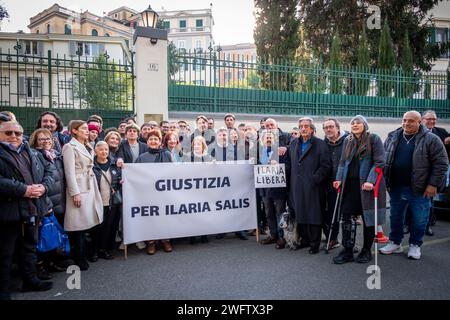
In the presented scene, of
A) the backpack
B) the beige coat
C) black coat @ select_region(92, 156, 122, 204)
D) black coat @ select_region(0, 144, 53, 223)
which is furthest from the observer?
black coat @ select_region(92, 156, 122, 204)

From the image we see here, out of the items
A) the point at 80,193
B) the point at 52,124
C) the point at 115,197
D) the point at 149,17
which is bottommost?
the point at 115,197

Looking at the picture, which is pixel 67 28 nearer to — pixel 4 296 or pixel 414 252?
pixel 4 296

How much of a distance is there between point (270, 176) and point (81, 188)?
115 inches

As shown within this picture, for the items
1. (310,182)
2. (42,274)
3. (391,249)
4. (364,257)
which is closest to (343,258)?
(364,257)

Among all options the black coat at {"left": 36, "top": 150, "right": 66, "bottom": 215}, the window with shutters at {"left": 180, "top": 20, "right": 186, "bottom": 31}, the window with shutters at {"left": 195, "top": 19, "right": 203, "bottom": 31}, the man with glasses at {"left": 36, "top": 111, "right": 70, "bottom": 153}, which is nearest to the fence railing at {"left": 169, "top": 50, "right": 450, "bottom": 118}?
the man with glasses at {"left": 36, "top": 111, "right": 70, "bottom": 153}

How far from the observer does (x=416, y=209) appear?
5.27 m

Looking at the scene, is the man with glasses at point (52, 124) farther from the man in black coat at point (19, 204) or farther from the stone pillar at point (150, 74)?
the stone pillar at point (150, 74)

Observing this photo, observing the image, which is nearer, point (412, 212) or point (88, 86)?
point (412, 212)

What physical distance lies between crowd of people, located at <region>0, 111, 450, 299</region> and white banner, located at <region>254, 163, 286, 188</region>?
0.13m

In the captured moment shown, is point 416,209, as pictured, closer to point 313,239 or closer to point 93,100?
point 313,239

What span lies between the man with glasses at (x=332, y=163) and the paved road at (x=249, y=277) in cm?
39

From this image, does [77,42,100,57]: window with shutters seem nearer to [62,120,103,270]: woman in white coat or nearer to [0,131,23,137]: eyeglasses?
[62,120,103,270]: woman in white coat

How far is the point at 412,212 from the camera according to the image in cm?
532

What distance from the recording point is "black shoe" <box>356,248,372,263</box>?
5043 millimetres
